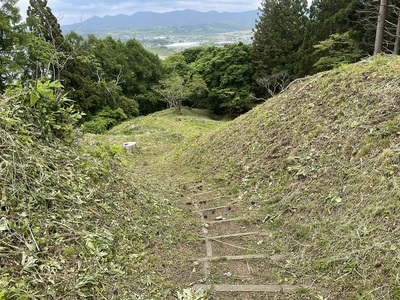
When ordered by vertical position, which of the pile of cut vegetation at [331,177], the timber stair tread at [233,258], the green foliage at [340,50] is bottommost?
the timber stair tread at [233,258]

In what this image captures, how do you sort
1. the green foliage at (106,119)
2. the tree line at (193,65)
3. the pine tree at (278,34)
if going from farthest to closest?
the pine tree at (278,34), the green foliage at (106,119), the tree line at (193,65)

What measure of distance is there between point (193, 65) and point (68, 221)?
91.6ft

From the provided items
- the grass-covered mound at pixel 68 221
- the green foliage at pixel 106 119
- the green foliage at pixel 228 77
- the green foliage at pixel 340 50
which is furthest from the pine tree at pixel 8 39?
the green foliage at pixel 340 50

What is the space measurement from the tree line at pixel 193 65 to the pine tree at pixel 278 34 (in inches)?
3.1

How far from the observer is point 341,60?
17.0 meters

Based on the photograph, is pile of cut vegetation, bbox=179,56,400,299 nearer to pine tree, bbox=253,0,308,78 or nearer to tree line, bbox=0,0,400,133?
tree line, bbox=0,0,400,133

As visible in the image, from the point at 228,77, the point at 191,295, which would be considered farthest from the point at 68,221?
the point at 228,77

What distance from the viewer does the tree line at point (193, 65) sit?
17.0 m

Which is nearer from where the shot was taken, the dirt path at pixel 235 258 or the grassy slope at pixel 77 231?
the grassy slope at pixel 77 231

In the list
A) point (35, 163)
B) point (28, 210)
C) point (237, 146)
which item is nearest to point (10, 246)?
point (28, 210)

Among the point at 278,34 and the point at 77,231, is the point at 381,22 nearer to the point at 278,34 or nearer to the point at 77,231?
the point at 77,231

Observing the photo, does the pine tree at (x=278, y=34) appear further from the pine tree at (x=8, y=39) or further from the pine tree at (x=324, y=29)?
the pine tree at (x=8, y=39)

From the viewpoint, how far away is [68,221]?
108 inches

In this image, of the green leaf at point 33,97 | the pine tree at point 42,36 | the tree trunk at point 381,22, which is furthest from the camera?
the pine tree at point 42,36
